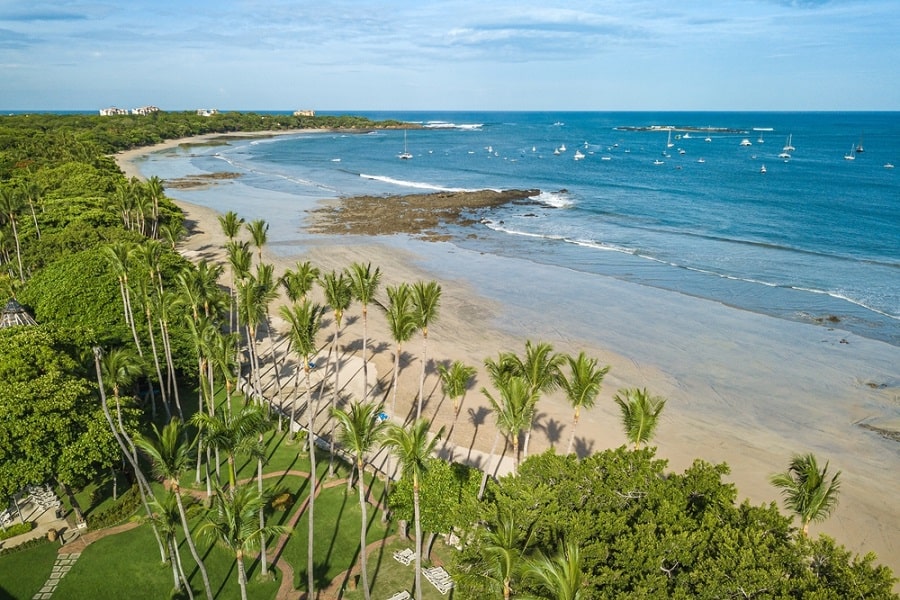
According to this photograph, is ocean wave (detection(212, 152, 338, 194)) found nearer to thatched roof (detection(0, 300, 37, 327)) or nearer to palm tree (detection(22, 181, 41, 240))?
palm tree (detection(22, 181, 41, 240))

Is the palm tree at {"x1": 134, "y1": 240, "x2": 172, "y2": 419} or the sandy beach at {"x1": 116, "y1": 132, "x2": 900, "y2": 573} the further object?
the palm tree at {"x1": 134, "y1": 240, "x2": 172, "y2": 419}

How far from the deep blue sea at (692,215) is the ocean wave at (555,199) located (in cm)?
20

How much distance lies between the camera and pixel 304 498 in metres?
29.1

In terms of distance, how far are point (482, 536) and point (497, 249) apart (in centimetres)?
5880

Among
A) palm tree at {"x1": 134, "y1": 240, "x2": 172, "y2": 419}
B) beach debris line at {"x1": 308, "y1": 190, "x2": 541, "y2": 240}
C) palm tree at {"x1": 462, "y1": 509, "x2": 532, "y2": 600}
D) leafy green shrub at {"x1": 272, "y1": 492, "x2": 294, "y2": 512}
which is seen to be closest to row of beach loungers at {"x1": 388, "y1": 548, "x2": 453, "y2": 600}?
palm tree at {"x1": 462, "y1": 509, "x2": 532, "y2": 600}

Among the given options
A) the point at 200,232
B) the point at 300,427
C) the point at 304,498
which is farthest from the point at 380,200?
the point at 304,498

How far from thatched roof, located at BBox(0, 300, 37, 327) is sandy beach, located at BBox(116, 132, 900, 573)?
1851 centimetres

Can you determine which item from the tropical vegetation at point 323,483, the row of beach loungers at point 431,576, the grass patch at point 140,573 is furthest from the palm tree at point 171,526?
the row of beach loungers at point 431,576

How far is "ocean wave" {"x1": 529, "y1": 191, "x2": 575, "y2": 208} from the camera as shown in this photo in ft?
345

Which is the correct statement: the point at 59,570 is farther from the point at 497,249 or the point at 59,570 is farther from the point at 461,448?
the point at 497,249

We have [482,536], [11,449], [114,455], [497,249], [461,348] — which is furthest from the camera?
[497,249]

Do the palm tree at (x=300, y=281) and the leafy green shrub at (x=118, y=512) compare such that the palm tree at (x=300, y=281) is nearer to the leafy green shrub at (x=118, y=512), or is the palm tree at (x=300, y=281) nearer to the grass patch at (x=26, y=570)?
the leafy green shrub at (x=118, y=512)

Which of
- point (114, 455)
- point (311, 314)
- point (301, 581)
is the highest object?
point (311, 314)

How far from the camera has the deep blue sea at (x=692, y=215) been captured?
61219 millimetres
